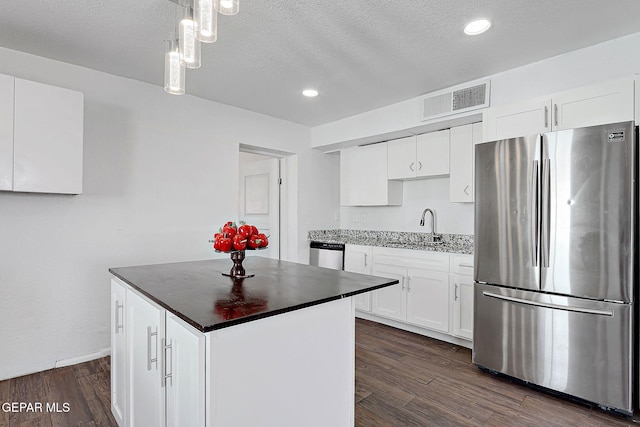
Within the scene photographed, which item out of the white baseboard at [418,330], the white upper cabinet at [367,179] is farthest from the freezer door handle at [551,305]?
the white upper cabinet at [367,179]

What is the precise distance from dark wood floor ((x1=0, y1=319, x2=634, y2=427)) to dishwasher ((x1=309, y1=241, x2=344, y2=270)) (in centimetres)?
143

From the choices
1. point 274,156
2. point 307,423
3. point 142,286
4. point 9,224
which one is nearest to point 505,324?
point 307,423

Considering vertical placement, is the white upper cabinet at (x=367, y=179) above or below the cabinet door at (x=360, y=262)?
above

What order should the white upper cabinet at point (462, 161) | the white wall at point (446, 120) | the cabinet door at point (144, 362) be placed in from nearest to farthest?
1. the cabinet door at point (144, 362)
2. the white wall at point (446, 120)
3. the white upper cabinet at point (462, 161)

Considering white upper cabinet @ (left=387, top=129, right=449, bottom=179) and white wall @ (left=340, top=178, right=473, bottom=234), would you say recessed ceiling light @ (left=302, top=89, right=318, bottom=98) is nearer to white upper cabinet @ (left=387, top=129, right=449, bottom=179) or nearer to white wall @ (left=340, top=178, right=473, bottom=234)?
white upper cabinet @ (left=387, top=129, right=449, bottom=179)

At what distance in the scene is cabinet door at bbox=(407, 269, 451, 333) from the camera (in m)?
3.22

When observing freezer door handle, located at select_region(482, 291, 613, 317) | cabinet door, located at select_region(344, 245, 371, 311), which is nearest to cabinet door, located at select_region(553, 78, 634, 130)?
freezer door handle, located at select_region(482, 291, 613, 317)

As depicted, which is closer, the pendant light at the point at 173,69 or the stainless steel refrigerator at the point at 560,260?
the pendant light at the point at 173,69

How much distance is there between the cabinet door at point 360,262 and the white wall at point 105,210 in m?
1.52

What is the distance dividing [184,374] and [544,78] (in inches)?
125

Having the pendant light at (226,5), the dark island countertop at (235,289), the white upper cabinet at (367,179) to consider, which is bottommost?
the dark island countertop at (235,289)

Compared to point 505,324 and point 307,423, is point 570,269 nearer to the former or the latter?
point 505,324

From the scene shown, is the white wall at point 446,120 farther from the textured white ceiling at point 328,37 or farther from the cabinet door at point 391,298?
the cabinet door at point 391,298

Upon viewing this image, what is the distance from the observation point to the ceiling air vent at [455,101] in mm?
2975
